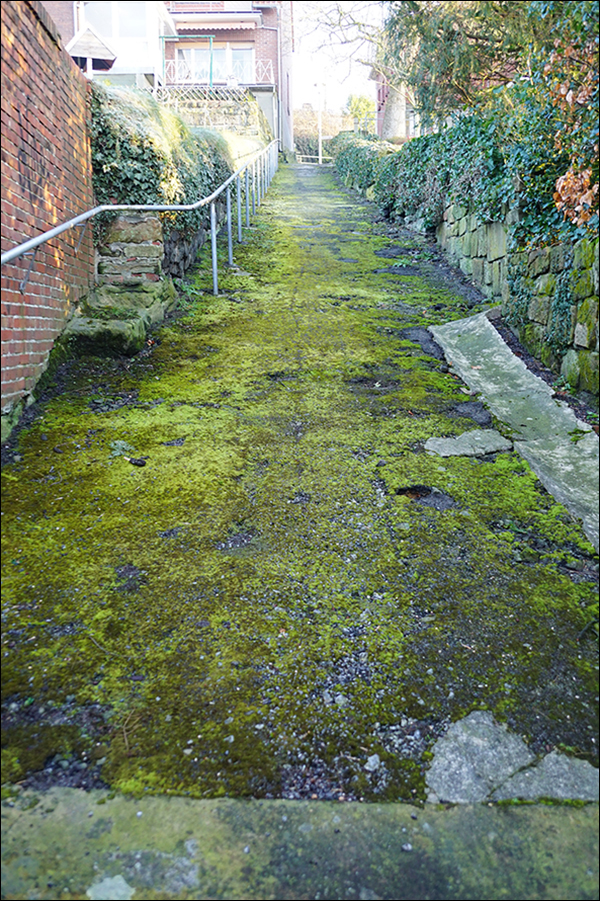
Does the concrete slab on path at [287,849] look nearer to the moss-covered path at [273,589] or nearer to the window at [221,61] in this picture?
the moss-covered path at [273,589]

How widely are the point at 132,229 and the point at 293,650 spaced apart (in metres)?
4.48

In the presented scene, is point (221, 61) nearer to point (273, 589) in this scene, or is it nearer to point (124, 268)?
point (124, 268)

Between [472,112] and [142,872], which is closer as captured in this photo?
[142,872]

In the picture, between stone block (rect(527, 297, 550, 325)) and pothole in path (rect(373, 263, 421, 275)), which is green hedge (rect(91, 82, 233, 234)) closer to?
pothole in path (rect(373, 263, 421, 275))

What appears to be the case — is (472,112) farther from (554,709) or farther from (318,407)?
(554,709)

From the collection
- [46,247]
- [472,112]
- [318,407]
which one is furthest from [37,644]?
[472,112]

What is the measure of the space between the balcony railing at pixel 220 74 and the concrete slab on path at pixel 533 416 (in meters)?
19.8

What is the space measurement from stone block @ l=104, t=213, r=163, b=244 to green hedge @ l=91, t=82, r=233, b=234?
0.36ft

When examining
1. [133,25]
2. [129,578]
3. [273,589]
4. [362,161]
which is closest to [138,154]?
[129,578]

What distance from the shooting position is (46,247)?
12.8ft

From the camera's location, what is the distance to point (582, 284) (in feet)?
13.2

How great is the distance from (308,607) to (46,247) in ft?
9.89

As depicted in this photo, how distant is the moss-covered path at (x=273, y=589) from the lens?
1.85 metres

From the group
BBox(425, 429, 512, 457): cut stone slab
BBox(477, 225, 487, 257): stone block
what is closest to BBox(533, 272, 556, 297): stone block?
BBox(425, 429, 512, 457): cut stone slab
